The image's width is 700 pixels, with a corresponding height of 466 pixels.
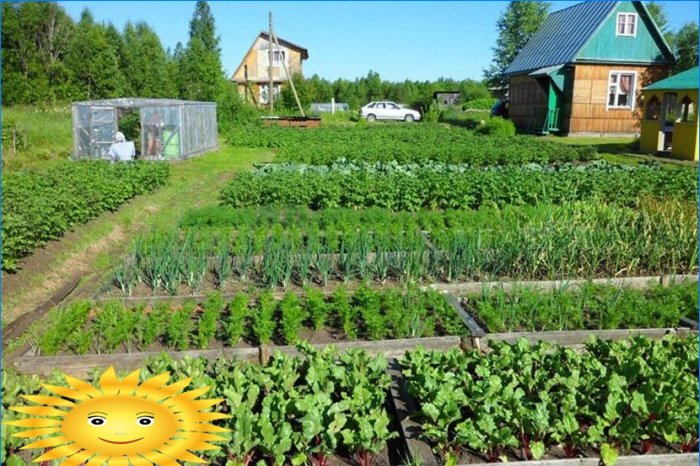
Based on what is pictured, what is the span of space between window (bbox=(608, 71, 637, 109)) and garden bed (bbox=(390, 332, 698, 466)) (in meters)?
24.3

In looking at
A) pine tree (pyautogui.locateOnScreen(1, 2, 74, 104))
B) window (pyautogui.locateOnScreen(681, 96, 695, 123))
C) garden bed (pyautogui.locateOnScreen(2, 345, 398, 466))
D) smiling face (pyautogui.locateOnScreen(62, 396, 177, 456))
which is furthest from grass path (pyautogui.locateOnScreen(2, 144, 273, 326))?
pine tree (pyautogui.locateOnScreen(1, 2, 74, 104))

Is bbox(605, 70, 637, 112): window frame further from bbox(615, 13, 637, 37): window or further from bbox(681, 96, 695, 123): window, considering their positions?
bbox(681, 96, 695, 123): window

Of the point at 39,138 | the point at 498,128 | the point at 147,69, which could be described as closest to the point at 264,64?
the point at 147,69

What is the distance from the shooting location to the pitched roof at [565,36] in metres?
25.7

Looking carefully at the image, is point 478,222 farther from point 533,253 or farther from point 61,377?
point 61,377

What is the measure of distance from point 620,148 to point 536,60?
9.00 m

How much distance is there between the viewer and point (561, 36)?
2798 centimetres

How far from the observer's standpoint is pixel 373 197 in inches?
413

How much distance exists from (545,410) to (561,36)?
2759 centimetres

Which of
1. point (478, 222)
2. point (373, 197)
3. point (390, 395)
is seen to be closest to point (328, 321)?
point (390, 395)

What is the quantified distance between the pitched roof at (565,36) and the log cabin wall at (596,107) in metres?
1.06

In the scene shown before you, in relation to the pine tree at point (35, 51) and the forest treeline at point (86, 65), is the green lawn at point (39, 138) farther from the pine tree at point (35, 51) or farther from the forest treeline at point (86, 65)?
the forest treeline at point (86, 65)

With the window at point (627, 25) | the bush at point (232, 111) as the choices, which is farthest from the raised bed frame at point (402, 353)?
the window at point (627, 25)

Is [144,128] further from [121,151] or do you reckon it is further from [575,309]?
[575,309]
